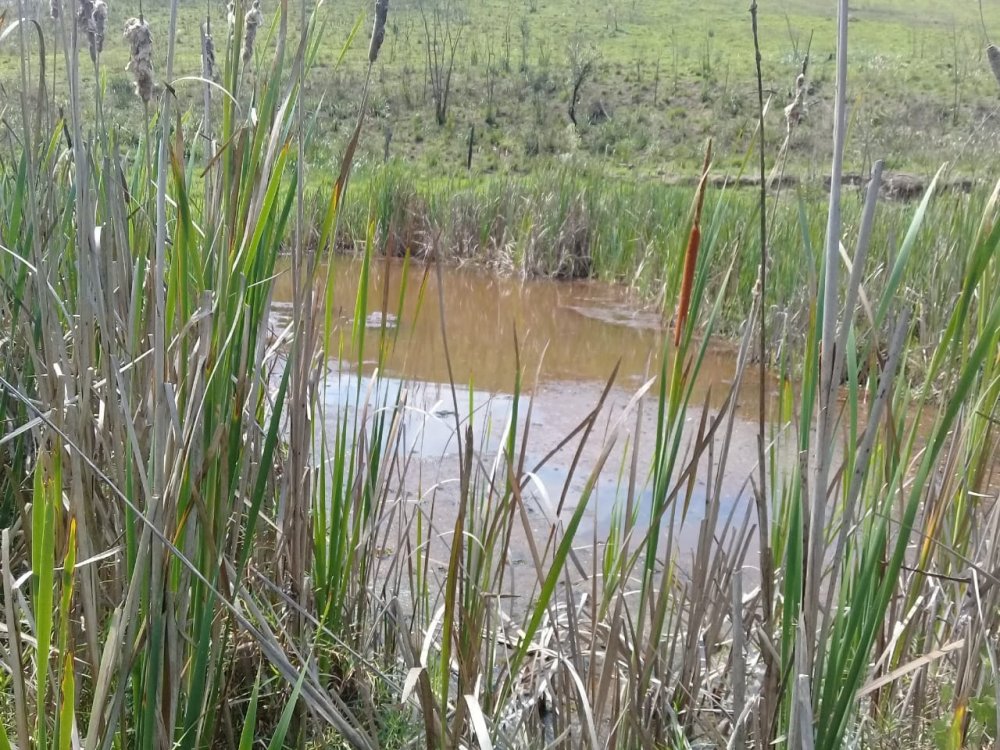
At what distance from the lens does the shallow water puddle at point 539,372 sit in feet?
6.86

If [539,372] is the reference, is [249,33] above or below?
above

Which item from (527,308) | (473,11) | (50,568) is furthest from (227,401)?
(473,11)

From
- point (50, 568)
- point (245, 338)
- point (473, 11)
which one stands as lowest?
point (50, 568)

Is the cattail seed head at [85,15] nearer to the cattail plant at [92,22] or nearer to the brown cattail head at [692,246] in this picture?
the cattail plant at [92,22]

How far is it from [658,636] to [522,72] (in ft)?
41.2

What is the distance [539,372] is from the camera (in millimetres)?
1510

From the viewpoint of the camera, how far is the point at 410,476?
7.06 feet

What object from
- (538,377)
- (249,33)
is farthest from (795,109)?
(538,377)

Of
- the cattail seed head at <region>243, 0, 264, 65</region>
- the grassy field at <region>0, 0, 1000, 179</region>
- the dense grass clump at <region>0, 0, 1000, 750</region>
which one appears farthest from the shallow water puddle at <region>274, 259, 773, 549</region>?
the grassy field at <region>0, 0, 1000, 179</region>

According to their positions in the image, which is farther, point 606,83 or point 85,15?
point 606,83

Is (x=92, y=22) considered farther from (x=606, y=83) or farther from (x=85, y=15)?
(x=606, y=83)

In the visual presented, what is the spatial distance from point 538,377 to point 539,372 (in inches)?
7.8

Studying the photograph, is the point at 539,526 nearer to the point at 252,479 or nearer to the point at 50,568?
the point at 252,479

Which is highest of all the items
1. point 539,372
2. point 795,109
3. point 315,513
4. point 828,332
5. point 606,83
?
point 606,83
